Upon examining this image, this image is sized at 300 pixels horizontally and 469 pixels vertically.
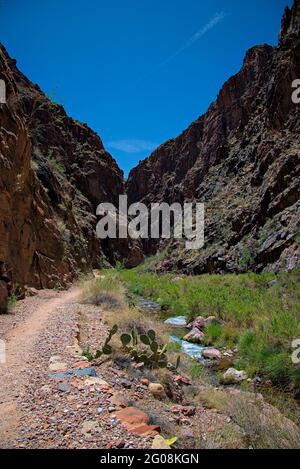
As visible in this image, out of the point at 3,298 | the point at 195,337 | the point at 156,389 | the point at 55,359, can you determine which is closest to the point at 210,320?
the point at 195,337

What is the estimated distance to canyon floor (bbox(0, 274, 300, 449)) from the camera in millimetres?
3639

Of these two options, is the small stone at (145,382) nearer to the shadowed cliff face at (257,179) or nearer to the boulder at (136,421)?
the boulder at (136,421)

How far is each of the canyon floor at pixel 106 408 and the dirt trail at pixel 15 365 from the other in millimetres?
13

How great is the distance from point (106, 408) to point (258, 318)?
25.9 feet

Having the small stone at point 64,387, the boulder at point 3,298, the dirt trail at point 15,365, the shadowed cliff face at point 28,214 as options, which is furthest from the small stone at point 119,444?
the shadowed cliff face at point 28,214

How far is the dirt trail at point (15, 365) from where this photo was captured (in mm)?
3768

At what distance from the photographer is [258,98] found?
4528cm

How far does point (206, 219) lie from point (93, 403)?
37018 millimetres

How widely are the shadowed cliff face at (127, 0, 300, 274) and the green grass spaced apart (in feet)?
13.2

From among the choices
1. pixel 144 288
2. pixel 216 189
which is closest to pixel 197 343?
pixel 144 288

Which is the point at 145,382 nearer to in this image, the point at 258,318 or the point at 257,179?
the point at 258,318

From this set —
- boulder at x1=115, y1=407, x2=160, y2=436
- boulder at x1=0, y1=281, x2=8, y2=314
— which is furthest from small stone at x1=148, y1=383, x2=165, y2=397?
boulder at x1=0, y1=281, x2=8, y2=314

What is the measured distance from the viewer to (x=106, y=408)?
419 centimetres
